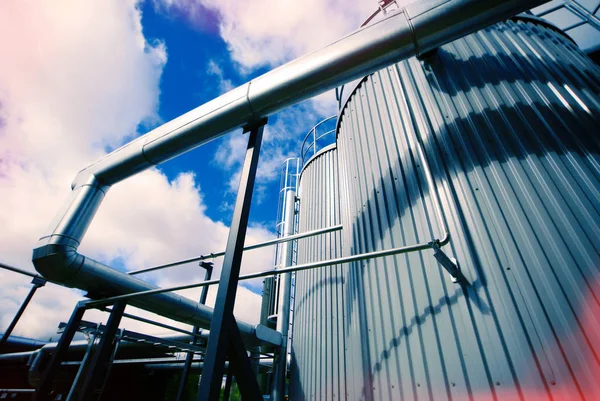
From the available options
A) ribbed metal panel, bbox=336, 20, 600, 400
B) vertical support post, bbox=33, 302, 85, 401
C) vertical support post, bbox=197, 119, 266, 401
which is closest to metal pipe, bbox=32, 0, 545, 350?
vertical support post, bbox=33, 302, 85, 401

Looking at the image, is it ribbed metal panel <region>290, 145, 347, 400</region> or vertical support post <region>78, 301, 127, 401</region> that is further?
ribbed metal panel <region>290, 145, 347, 400</region>

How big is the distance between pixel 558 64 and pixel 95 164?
6.11 metres

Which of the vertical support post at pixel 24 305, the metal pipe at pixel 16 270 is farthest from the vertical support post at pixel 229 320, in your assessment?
the vertical support post at pixel 24 305

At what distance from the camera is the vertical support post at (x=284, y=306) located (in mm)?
6405

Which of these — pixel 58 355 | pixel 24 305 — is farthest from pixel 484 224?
pixel 24 305

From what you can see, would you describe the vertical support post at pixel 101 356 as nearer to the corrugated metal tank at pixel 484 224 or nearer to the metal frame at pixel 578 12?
the corrugated metal tank at pixel 484 224

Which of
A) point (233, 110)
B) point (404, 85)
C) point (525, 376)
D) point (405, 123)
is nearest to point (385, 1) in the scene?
point (404, 85)

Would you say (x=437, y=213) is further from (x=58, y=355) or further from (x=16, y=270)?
(x=16, y=270)

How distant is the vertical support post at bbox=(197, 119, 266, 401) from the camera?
1994 mm

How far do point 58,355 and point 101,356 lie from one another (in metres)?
0.56

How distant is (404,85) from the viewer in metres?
3.65

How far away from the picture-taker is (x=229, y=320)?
226 cm

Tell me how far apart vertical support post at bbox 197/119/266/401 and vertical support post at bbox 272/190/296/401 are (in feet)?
16.3

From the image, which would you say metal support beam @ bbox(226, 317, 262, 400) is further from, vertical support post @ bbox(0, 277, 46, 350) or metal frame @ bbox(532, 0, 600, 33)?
metal frame @ bbox(532, 0, 600, 33)
